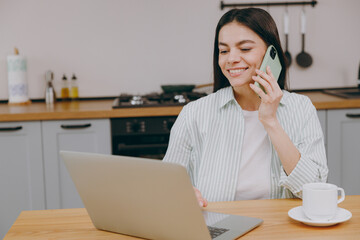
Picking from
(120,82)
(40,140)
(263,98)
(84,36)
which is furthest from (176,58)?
(263,98)

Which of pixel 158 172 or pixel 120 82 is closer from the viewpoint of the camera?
pixel 158 172

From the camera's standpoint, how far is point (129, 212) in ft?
3.67

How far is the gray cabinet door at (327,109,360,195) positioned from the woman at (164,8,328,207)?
1.22 meters

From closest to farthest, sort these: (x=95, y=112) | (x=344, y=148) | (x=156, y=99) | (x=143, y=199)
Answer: (x=143, y=199) → (x=95, y=112) → (x=344, y=148) → (x=156, y=99)

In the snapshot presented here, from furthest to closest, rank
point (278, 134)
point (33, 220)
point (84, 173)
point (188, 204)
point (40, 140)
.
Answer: point (40, 140)
point (278, 134)
point (33, 220)
point (84, 173)
point (188, 204)

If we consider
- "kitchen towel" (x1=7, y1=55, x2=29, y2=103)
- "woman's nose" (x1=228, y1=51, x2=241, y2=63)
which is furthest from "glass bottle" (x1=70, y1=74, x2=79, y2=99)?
"woman's nose" (x1=228, y1=51, x2=241, y2=63)

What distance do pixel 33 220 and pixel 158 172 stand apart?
0.49 metres

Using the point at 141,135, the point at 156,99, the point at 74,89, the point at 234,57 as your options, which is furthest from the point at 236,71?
the point at 74,89

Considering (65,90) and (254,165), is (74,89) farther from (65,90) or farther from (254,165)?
(254,165)

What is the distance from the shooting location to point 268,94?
1.50m

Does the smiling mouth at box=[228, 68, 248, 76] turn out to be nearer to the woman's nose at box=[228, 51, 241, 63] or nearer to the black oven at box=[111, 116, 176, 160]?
the woman's nose at box=[228, 51, 241, 63]

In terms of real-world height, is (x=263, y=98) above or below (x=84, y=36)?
below

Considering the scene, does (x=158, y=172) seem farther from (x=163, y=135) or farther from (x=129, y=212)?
(x=163, y=135)

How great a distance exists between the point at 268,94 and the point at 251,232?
496mm
